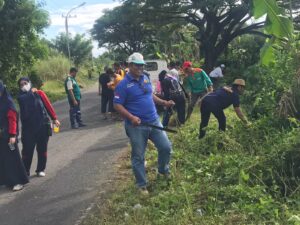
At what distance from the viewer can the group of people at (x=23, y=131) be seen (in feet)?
23.2

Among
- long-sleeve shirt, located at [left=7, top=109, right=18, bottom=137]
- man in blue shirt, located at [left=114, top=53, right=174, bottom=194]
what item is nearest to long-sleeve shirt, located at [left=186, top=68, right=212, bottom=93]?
man in blue shirt, located at [left=114, top=53, right=174, bottom=194]

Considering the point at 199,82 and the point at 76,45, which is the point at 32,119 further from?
the point at 76,45

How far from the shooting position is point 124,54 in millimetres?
58906

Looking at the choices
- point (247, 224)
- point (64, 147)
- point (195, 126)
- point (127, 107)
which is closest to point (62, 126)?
point (64, 147)

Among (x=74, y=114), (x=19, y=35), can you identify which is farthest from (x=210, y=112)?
(x=19, y=35)

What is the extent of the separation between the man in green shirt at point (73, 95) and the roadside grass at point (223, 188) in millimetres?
5074

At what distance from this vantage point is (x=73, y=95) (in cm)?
1250

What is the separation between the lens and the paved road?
5926 millimetres

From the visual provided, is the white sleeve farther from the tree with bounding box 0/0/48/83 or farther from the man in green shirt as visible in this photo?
the tree with bounding box 0/0/48/83

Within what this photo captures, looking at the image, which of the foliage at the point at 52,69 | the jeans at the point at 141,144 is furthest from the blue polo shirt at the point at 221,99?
the foliage at the point at 52,69

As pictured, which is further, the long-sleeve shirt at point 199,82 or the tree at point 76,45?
the tree at point 76,45

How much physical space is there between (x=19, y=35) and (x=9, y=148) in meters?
16.5

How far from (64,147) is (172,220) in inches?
234

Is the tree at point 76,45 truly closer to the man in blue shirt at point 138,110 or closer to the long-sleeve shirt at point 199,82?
the long-sleeve shirt at point 199,82
